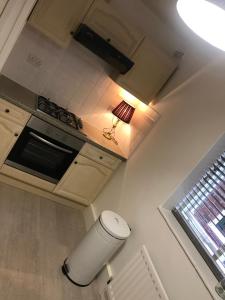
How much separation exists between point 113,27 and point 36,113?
1073mm

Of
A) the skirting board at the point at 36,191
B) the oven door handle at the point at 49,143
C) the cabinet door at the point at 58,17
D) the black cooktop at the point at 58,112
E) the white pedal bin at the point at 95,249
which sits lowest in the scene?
the skirting board at the point at 36,191

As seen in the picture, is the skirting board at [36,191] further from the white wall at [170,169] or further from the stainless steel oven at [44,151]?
the white wall at [170,169]

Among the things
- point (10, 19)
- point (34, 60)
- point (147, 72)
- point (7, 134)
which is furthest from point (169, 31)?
point (7, 134)

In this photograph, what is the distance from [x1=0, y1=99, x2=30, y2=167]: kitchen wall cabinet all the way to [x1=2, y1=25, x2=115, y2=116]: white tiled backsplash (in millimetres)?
513

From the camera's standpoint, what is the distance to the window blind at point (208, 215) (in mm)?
1844

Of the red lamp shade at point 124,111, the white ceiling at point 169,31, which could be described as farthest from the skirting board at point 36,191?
the white ceiling at point 169,31

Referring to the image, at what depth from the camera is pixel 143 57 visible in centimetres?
296

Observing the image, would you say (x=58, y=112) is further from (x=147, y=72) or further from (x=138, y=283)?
(x=138, y=283)

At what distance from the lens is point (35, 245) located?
2.55m

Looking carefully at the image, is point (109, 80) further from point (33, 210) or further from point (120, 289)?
point (120, 289)

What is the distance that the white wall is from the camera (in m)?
1.95

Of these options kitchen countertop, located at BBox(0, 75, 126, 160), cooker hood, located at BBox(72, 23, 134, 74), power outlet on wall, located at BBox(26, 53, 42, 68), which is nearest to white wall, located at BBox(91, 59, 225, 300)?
kitchen countertop, located at BBox(0, 75, 126, 160)

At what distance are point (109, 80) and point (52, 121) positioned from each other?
2.90 ft

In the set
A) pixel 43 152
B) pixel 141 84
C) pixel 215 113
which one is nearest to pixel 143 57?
pixel 141 84
